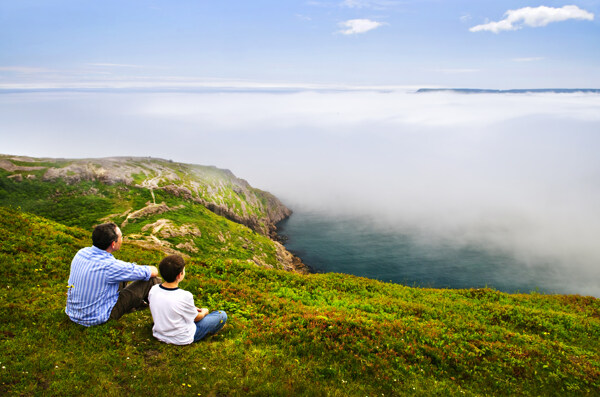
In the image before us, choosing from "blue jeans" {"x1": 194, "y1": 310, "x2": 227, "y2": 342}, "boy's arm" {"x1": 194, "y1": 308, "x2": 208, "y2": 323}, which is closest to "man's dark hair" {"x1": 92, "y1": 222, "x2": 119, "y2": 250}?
"boy's arm" {"x1": 194, "y1": 308, "x2": 208, "y2": 323}

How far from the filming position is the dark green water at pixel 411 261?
10475 cm

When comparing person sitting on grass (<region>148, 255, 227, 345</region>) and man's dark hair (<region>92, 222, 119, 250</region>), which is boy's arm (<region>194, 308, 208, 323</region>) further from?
man's dark hair (<region>92, 222, 119, 250</region>)

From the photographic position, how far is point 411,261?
12019cm

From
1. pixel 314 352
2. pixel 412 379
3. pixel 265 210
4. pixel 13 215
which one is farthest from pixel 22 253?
pixel 265 210

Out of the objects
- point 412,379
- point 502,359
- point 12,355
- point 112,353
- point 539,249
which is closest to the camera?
point 12,355

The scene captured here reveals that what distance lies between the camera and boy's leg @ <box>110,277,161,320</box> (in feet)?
41.2

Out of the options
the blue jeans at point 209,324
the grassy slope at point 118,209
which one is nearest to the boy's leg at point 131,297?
the blue jeans at point 209,324

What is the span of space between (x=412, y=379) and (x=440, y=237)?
15738 cm

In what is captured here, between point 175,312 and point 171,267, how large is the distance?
1716 mm

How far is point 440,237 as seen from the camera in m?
157

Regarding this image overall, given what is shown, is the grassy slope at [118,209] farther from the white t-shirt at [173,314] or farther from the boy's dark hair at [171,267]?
the boy's dark hair at [171,267]

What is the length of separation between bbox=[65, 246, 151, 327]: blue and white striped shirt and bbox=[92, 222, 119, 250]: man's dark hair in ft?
0.77

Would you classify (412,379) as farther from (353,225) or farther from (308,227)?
(353,225)

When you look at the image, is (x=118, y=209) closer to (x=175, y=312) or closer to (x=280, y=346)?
(x=280, y=346)
